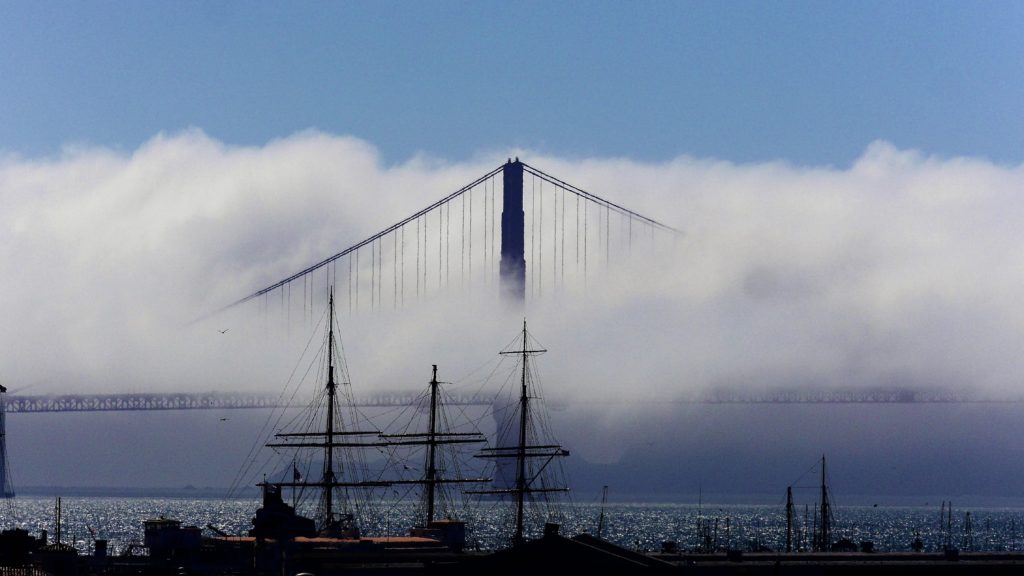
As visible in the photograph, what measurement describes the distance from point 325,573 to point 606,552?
47.4ft

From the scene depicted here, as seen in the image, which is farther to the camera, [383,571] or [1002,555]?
[1002,555]

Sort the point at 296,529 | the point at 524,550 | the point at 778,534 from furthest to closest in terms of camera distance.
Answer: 1. the point at 778,534
2. the point at 296,529
3. the point at 524,550

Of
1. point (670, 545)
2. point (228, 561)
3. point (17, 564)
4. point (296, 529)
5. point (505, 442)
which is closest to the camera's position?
point (17, 564)

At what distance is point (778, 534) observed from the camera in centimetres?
18462

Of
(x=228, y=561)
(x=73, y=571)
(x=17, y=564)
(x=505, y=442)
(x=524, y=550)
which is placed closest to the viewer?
(x=524, y=550)

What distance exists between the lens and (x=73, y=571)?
70125 mm

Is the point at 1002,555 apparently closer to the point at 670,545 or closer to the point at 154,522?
the point at 670,545

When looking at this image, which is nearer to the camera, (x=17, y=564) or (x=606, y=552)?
(x=606, y=552)

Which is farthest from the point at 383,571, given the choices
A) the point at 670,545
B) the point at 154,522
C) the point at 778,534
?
the point at 778,534

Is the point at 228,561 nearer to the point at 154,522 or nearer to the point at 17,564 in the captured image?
the point at 154,522

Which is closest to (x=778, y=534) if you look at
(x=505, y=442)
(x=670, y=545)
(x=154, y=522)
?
(x=505, y=442)

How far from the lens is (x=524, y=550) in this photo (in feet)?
185

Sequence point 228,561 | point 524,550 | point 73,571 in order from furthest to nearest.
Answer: point 228,561 < point 73,571 < point 524,550

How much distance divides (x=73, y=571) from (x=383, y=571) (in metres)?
12.4
